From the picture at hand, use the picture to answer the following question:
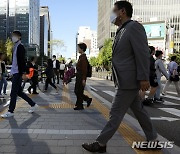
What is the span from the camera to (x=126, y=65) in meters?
4.10

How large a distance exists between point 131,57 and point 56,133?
196 cm

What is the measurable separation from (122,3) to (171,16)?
111 m

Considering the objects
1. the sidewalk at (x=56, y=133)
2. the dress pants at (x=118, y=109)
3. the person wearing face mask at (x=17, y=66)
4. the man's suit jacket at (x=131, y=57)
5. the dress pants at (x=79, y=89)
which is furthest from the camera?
the dress pants at (x=79, y=89)

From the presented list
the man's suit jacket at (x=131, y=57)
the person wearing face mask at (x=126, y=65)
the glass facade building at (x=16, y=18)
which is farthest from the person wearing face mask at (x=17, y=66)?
the glass facade building at (x=16, y=18)

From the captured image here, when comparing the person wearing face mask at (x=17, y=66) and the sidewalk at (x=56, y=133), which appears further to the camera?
the person wearing face mask at (x=17, y=66)

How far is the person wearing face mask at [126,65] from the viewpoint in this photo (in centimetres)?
405

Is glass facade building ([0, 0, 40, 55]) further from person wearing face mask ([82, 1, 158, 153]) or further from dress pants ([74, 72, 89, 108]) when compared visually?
person wearing face mask ([82, 1, 158, 153])

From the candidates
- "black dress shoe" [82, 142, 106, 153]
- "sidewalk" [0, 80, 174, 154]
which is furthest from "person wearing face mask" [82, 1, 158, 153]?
"sidewalk" [0, 80, 174, 154]

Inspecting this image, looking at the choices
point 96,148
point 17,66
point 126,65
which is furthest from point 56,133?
point 17,66

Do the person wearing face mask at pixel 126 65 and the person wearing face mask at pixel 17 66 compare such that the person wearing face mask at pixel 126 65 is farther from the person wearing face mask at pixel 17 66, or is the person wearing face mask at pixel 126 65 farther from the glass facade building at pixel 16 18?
the glass facade building at pixel 16 18

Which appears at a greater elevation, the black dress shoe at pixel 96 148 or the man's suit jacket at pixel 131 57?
the man's suit jacket at pixel 131 57

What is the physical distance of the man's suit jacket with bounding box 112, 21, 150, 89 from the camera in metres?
4.05

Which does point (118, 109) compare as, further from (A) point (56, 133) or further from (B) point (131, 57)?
(A) point (56, 133)

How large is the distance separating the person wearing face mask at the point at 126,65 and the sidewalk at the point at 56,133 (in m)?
0.41
